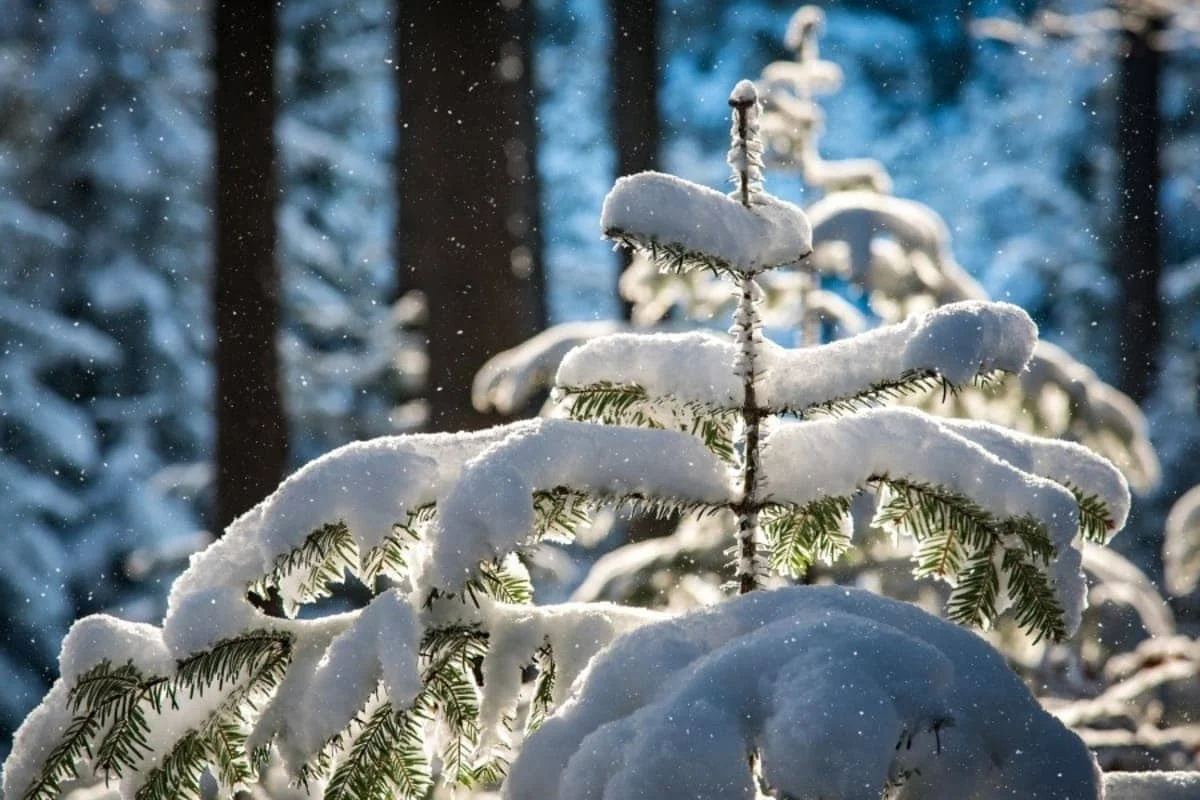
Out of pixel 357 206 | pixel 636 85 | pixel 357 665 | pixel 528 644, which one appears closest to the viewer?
pixel 357 665

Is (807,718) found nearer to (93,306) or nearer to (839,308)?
(839,308)

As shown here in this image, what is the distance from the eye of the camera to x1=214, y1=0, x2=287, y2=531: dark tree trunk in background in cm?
534

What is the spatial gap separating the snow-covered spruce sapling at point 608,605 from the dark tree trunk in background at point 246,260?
158 inches

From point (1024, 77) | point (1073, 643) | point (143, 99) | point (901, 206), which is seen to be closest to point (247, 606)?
point (901, 206)

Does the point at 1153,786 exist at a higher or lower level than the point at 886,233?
lower

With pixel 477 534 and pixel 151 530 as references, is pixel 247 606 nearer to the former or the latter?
pixel 477 534

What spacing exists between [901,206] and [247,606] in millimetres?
2861

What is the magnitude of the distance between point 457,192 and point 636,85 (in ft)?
9.36

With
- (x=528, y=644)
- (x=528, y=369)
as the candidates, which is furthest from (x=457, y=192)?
(x=528, y=644)

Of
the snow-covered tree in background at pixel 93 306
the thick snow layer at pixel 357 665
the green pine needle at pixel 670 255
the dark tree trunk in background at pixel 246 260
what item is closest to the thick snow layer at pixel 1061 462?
the green pine needle at pixel 670 255

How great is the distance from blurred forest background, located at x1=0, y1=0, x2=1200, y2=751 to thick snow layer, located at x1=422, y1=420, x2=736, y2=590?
679 centimetres

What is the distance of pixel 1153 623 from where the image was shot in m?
3.42

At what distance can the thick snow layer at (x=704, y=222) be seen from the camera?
4.09 feet

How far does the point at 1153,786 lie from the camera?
4.17 ft
